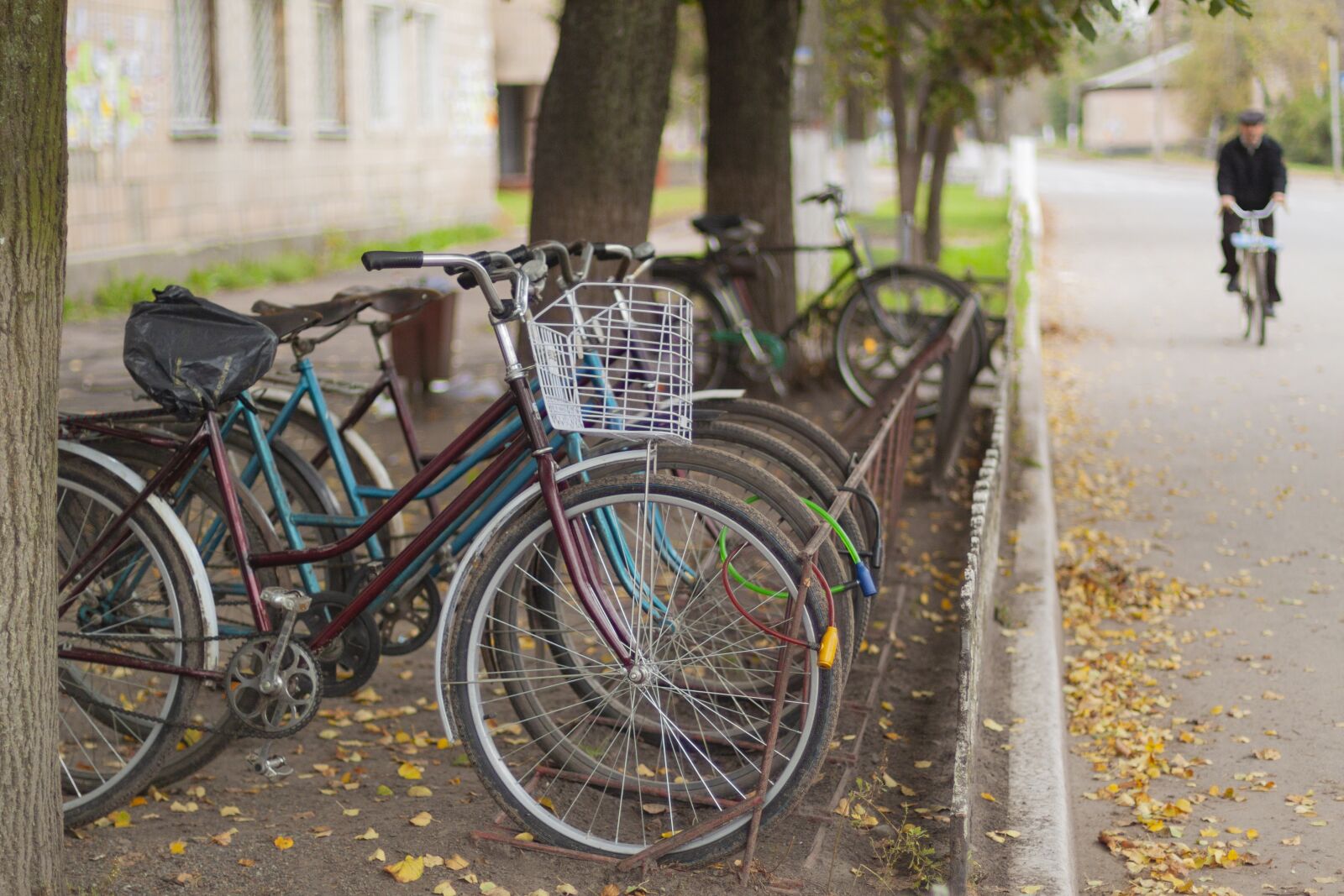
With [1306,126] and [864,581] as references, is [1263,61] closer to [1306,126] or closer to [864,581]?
[1306,126]

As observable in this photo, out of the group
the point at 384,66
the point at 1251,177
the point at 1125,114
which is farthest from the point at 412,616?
the point at 1125,114

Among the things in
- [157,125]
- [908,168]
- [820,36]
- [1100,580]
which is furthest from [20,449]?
[908,168]

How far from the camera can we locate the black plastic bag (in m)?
3.67

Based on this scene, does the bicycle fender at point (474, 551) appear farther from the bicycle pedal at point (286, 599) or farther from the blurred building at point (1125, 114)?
the blurred building at point (1125, 114)

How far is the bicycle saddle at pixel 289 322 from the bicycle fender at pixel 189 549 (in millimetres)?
527

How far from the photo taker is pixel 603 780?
3775mm

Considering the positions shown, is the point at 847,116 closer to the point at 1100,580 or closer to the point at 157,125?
the point at 157,125

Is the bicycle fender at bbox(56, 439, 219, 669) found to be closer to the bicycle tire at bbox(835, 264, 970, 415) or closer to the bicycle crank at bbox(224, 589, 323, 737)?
the bicycle crank at bbox(224, 589, 323, 737)

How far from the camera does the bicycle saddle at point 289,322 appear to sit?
405 centimetres

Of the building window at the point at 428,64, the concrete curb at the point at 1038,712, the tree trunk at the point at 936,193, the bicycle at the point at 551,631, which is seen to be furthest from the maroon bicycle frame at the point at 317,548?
the building window at the point at 428,64

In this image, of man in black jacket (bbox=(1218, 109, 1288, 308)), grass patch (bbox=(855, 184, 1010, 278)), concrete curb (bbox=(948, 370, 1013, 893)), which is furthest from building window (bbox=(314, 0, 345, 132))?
concrete curb (bbox=(948, 370, 1013, 893))

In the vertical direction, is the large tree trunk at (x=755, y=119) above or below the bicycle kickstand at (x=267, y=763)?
above

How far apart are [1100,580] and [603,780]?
10.0 ft

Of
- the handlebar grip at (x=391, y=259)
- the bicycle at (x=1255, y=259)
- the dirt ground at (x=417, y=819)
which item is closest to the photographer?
the handlebar grip at (x=391, y=259)
